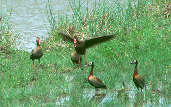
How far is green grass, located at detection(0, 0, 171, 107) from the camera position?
8805 mm

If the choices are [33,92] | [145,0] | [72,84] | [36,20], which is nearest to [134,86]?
[72,84]

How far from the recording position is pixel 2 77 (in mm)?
10328

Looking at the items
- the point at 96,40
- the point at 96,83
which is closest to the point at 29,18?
the point at 96,40

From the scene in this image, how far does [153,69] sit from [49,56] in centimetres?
290

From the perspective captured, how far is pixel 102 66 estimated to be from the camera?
11.0m

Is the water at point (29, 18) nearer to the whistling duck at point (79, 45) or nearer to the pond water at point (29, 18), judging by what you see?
the pond water at point (29, 18)

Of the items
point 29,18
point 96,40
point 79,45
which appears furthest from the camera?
point 29,18

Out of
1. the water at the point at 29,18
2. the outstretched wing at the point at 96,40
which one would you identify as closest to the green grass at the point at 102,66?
the outstretched wing at the point at 96,40

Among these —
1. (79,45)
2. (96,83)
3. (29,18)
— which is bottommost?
(96,83)

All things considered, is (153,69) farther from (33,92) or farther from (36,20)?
(36,20)

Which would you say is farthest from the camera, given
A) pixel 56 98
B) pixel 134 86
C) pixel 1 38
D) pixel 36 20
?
pixel 36 20

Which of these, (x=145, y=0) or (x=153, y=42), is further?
(x=145, y=0)

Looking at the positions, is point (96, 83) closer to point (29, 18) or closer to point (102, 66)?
point (102, 66)

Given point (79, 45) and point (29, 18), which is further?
point (29, 18)
